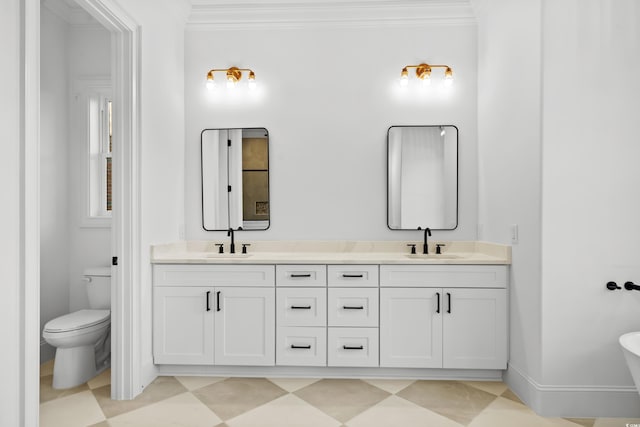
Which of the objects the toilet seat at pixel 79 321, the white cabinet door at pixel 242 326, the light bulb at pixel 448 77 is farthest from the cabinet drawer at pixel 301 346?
the light bulb at pixel 448 77

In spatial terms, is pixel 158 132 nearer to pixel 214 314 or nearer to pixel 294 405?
pixel 214 314

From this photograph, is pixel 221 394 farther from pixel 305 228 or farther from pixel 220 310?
pixel 305 228

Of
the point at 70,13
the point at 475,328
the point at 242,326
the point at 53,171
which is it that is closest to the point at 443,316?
the point at 475,328

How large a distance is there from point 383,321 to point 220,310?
1110 millimetres

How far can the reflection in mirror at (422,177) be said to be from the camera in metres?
3.11

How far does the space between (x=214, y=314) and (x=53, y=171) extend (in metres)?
1.84

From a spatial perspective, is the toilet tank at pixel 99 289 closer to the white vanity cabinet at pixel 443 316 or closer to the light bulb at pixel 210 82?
the light bulb at pixel 210 82

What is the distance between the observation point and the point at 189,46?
321 cm

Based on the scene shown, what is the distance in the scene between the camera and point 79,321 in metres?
2.61

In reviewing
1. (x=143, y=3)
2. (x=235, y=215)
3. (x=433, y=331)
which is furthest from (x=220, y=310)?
(x=143, y=3)

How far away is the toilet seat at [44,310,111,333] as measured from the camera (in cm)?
250

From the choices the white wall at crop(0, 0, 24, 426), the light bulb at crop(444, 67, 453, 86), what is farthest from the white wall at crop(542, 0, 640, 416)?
the white wall at crop(0, 0, 24, 426)

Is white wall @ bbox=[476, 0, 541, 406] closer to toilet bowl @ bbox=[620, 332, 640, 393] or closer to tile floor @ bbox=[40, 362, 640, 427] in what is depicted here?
tile floor @ bbox=[40, 362, 640, 427]

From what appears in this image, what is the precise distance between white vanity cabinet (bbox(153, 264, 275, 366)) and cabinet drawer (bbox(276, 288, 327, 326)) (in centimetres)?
6
